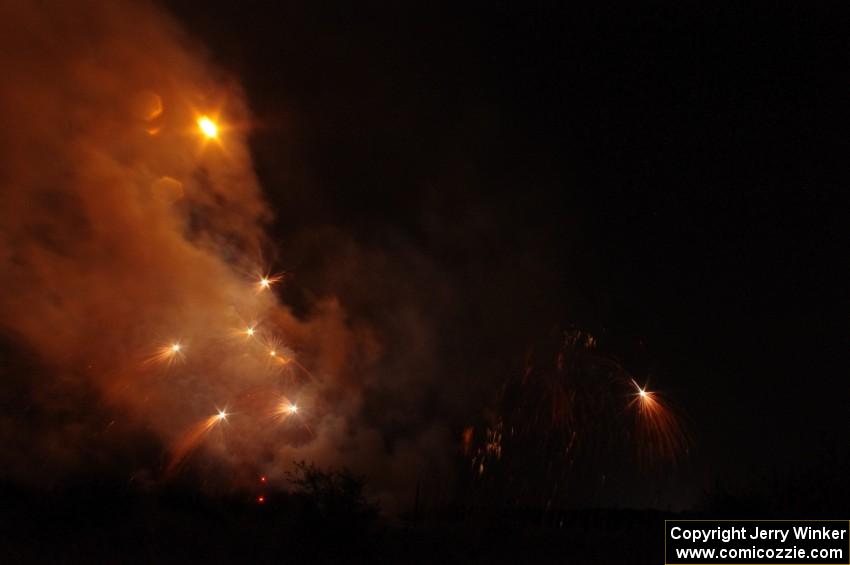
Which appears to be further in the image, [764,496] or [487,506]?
[487,506]


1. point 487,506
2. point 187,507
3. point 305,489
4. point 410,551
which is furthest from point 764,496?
point 187,507

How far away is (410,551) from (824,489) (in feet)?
31.7

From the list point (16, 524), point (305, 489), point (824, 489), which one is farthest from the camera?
point (824, 489)

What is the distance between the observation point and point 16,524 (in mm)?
10297

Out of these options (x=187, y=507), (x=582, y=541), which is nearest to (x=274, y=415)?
(x=187, y=507)

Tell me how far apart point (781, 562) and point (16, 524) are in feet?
45.7

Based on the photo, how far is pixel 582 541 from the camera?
578 inches

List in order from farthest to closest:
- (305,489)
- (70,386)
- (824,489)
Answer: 1. (70,386)
2. (824,489)
3. (305,489)

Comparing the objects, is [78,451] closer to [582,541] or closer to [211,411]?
[211,411]

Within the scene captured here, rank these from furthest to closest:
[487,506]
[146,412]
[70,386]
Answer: [487,506]
[146,412]
[70,386]

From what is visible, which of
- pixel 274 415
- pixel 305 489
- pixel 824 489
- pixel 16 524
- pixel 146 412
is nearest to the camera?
pixel 16 524

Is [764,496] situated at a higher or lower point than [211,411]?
lower

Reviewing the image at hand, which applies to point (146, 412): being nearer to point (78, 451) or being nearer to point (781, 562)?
point (78, 451)

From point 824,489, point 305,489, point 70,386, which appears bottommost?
point 305,489
